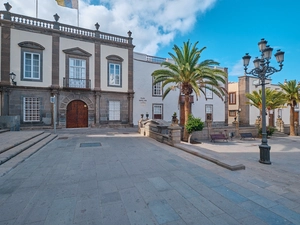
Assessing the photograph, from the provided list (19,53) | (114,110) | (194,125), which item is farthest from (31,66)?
(194,125)

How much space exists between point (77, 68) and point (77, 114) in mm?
4420

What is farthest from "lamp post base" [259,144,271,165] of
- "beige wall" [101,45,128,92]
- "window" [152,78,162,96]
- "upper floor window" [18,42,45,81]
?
"upper floor window" [18,42,45,81]

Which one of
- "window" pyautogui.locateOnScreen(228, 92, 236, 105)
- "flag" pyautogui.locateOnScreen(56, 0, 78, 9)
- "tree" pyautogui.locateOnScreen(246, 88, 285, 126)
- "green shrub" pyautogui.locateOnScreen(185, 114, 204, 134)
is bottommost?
"green shrub" pyautogui.locateOnScreen(185, 114, 204, 134)

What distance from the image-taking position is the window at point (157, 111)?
768 inches

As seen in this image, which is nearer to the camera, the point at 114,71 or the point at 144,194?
the point at 144,194

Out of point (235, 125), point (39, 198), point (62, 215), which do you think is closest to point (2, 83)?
point (39, 198)

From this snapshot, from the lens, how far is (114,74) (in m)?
17.0

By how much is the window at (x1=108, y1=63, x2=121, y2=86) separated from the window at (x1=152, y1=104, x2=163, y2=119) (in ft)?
17.0

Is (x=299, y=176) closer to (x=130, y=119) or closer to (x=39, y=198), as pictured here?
(x=39, y=198)

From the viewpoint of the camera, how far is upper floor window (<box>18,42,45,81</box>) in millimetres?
13656

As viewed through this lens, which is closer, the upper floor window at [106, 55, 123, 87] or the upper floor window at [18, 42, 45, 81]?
the upper floor window at [18, 42, 45, 81]

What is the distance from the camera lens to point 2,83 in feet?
42.4

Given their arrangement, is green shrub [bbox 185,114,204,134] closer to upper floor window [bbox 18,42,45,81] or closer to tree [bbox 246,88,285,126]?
tree [bbox 246,88,285,126]

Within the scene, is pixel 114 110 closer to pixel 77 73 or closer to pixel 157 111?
pixel 77 73
